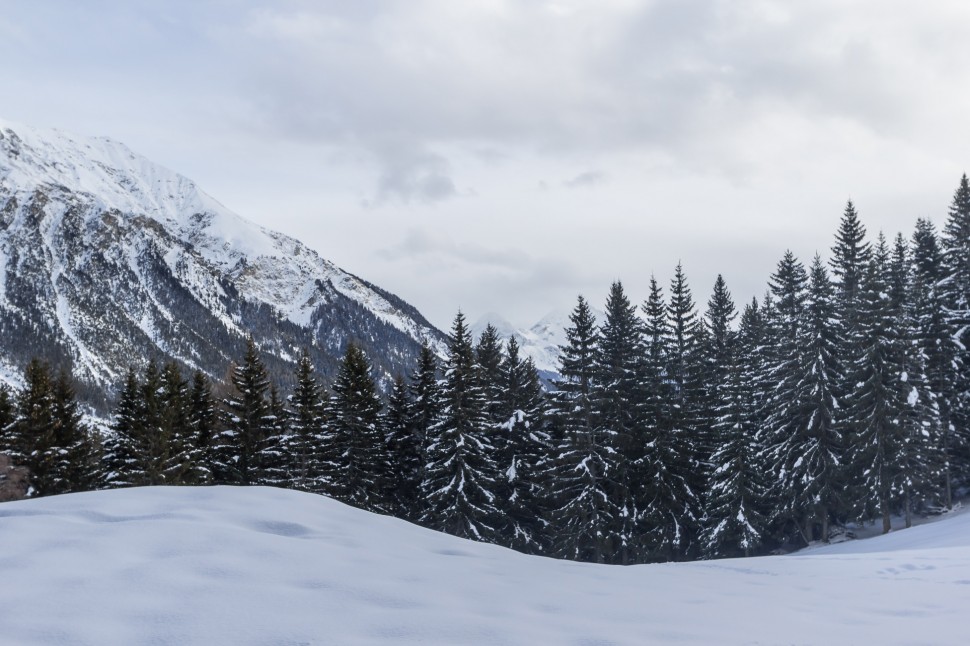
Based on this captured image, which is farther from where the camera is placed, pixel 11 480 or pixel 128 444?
pixel 128 444

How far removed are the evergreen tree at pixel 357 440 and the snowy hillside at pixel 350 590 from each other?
2853 cm

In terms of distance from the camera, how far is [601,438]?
132ft

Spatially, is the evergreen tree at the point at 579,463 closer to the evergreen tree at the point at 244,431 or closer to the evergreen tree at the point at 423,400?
the evergreen tree at the point at 423,400

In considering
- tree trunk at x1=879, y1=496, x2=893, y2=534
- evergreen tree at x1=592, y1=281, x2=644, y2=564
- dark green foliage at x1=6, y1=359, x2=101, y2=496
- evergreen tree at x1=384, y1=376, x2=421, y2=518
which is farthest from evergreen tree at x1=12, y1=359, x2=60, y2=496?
tree trunk at x1=879, y1=496, x2=893, y2=534

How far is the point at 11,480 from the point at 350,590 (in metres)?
34.8

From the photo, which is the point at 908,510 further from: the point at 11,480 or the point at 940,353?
the point at 11,480

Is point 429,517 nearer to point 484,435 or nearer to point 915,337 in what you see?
point 484,435

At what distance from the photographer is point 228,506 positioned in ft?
29.9

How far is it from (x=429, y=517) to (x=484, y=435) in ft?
18.1

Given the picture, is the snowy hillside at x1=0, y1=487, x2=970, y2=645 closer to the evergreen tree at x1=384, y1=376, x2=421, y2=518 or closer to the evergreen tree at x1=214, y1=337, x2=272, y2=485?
the evergreen tree at x1=214, y1=337, x2=272, y2=485

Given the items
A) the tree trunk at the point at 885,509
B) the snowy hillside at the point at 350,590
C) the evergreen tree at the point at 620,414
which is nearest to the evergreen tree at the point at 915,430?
the tree trunk at the point at 885,509

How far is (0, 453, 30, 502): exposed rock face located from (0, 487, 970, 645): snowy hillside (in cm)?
2860

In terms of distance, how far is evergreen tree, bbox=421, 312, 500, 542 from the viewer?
36281 millimetres

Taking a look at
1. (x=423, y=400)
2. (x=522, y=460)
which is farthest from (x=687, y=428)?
(x=423, y=400)
